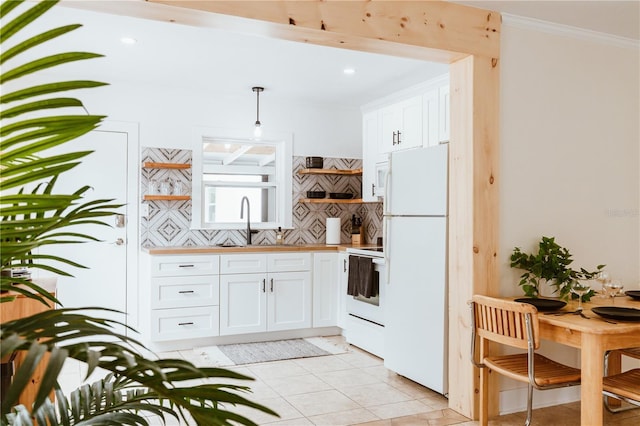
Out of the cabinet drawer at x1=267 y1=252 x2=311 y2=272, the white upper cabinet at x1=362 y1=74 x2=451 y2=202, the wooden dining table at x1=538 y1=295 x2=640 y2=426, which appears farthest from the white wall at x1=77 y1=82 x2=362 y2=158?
the wooden dining table at x1=538 y1=295 x2=640 y2=426

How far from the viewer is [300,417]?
10.9ft

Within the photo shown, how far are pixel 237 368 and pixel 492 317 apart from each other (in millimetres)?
2228

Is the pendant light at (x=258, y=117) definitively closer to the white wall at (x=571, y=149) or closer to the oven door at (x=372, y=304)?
the oven door at (x=372, y=304)

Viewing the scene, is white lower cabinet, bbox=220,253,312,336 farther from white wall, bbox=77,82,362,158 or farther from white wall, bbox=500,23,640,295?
white wall, bbox=500,23,640,295

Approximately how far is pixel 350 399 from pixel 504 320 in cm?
129

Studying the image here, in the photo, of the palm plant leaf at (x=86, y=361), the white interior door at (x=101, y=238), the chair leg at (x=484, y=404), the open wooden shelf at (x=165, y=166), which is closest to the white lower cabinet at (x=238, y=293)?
the white interior door at (x=101, y=238)

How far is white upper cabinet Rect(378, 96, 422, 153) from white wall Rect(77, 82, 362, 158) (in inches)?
33.6

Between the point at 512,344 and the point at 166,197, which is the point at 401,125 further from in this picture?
the point at 512,344

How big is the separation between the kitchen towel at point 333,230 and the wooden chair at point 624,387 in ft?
11.2

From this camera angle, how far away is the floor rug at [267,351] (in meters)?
4.66

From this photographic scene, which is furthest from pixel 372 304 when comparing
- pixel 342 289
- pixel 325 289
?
pixel 325 289

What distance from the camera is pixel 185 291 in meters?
4.95

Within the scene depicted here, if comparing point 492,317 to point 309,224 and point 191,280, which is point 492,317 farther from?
point 309,224

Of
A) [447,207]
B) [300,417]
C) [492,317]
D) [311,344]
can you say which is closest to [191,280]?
[311,344]
